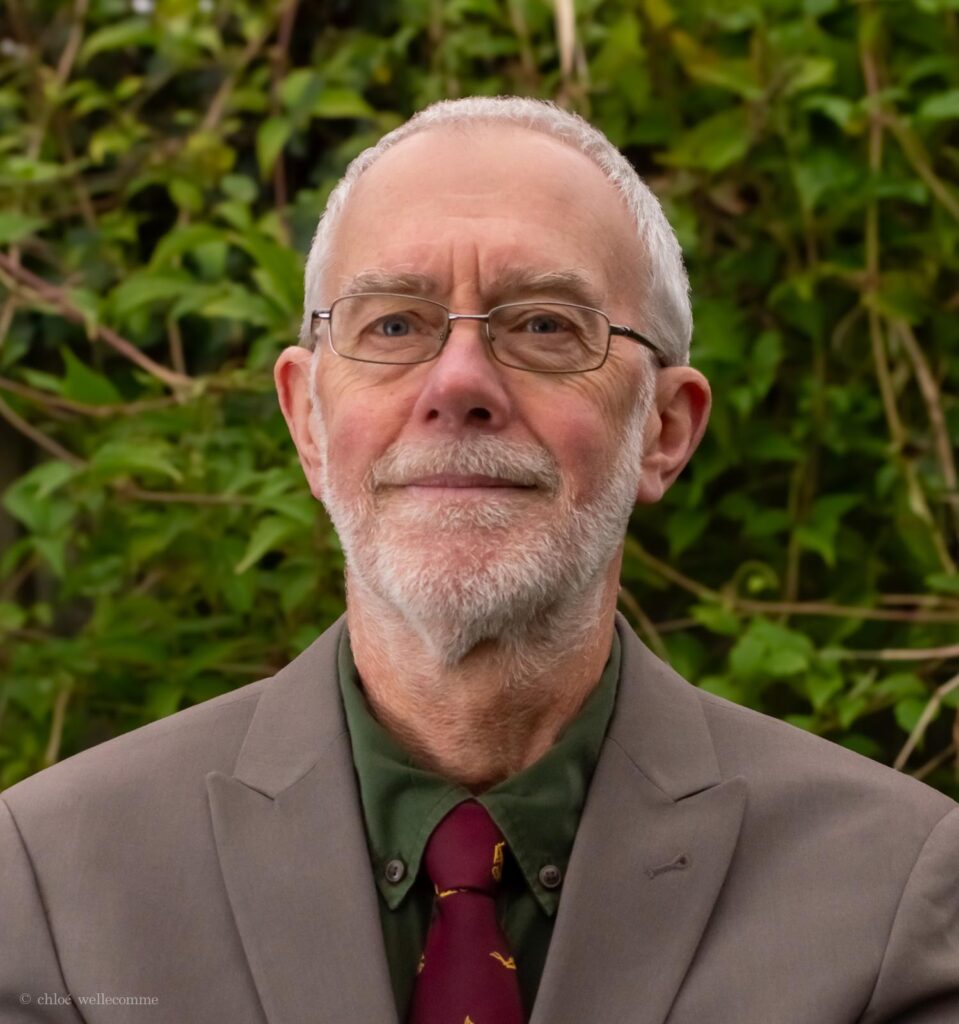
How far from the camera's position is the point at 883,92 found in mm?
2834

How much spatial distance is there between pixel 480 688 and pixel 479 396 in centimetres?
32

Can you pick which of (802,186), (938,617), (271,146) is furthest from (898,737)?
(271,146)

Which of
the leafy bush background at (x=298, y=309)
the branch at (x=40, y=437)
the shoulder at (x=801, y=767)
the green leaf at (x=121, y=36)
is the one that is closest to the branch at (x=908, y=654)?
the leafy bush background at (x=298, y=309)

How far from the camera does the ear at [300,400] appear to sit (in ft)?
6.86

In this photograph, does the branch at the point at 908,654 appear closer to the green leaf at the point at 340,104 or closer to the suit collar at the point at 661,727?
the suit collar at the point at 661,727

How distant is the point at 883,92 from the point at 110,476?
1388mm

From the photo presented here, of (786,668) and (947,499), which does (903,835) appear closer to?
(786,668)

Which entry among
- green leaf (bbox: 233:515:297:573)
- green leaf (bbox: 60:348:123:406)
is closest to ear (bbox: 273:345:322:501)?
green leaf (bbox: 233:515:297:573)

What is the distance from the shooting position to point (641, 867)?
Result: 1830mm

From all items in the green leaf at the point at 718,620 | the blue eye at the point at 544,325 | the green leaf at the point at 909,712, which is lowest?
the green leaf at the point at 909,712

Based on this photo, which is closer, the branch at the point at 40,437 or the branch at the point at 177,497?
the branch at the point at 177,497

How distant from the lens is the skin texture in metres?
1.84

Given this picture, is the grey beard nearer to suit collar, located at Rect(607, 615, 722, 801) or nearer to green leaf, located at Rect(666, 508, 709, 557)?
suit collar, located at Rect(607, 615, 722, 801)

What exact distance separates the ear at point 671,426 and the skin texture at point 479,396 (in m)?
0.05
